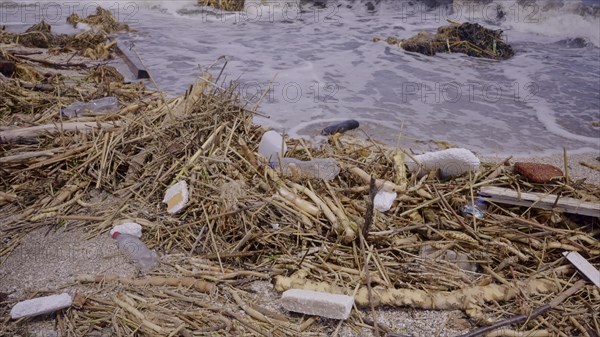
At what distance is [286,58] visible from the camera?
29.9ft

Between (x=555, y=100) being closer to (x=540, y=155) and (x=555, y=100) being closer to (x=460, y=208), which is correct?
(x=540, y=155)

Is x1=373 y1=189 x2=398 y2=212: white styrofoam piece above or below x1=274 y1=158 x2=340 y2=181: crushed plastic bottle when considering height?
below

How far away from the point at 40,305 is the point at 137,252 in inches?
24.1

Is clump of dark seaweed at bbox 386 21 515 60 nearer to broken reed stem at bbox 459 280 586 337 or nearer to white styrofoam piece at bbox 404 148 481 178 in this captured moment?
white styrofoam piece at bbox 404 148 481 178

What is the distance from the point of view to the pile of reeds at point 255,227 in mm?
2447

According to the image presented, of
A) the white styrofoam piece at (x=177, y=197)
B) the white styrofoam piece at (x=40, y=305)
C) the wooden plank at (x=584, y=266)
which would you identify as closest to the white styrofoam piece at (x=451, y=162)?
the wooden plank at (x=584, y=266)

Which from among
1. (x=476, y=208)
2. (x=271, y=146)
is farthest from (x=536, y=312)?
(x=271, y=146)

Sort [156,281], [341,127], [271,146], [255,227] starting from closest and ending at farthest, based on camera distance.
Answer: [156,281]
[255,227]
[271,146]
[341,127]

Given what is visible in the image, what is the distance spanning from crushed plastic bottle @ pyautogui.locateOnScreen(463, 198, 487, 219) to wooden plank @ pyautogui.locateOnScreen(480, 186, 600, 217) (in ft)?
0.17

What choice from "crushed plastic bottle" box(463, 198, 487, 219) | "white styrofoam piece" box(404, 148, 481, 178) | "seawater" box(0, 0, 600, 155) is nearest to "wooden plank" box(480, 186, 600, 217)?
"crushed plastic bottle" box(463, 198, 487, 219)

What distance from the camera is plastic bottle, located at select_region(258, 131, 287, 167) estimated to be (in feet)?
12.4

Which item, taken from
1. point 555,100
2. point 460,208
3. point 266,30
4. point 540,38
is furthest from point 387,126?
point 540,38

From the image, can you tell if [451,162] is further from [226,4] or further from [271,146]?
[226,4]

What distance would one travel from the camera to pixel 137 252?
2830mm
